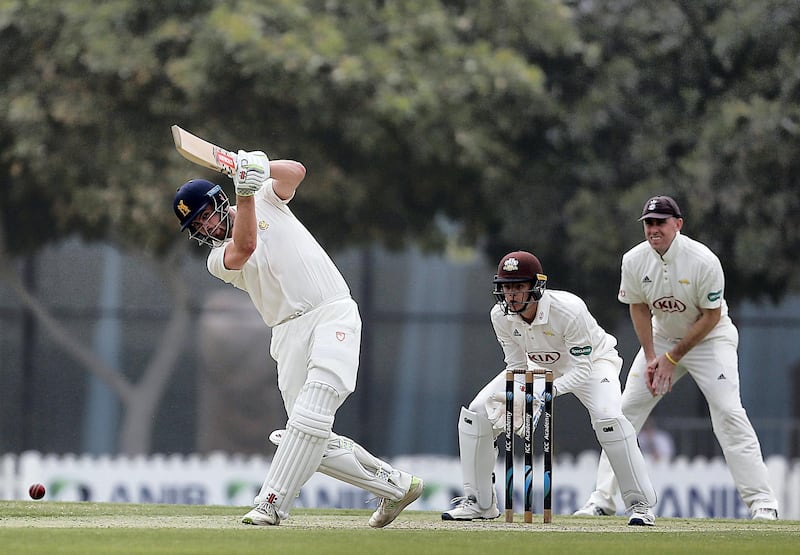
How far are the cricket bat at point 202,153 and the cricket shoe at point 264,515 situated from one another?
145cm

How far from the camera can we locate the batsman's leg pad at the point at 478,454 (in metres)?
7.49

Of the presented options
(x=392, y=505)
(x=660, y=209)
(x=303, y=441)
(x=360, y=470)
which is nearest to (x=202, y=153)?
(x=303, y=441)

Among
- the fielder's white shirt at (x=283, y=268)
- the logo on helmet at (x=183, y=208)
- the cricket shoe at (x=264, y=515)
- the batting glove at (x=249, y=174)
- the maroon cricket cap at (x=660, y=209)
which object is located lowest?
the cricket shoe at (x=264, y=515)

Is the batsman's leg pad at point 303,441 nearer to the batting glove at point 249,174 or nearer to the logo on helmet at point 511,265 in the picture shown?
the batting glove at point 249,174

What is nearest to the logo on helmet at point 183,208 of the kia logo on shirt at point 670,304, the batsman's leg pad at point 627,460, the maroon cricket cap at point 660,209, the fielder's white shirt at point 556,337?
the fielder's white shirt at point 556,337

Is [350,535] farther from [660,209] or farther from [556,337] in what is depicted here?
[660,209]

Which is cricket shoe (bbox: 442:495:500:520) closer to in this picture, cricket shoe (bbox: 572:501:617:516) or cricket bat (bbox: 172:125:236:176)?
cricket shoe (bbox: 572:501:617:516)

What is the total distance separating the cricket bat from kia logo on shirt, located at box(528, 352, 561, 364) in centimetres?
199

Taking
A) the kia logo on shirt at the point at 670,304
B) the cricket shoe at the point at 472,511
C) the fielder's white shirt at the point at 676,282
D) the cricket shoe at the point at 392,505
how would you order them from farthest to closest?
the kia logo on shirt at the point at 670,304 → the fielder's white shirt at the point at 676,282 → the cricket shoe at the point at 472,511 → the cricket shoe at the point at 392,505

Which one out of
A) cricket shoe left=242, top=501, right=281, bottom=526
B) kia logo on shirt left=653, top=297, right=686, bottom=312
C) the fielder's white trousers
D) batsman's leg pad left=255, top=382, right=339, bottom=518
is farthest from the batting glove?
the fielder's white trousers

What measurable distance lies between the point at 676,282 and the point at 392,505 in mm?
2162

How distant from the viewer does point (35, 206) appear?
636 inches

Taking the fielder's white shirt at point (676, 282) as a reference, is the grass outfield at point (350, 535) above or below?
below

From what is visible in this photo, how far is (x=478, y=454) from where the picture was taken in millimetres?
7488
